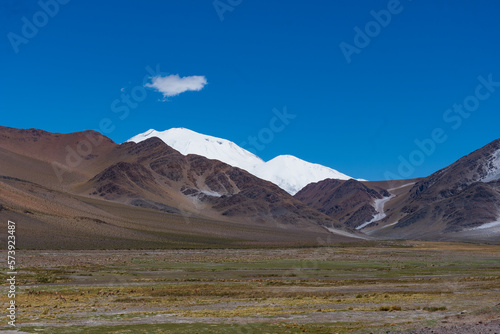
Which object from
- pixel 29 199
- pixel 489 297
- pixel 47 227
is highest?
pixel 29 199

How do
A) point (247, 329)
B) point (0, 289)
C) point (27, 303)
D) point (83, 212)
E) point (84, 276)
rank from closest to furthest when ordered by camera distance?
point (247, 329) → point (27, 303) → point (0, 289) → point (84, 276) → point (83, 212)

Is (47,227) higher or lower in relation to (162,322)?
higher

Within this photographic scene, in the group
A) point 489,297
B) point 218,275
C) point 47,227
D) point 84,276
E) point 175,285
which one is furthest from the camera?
point 47,227

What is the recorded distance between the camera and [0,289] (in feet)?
139

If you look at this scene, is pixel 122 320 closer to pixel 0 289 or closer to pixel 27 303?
pixel 27 303

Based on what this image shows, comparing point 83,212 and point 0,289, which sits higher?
point 83,212

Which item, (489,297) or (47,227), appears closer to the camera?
(489,297)

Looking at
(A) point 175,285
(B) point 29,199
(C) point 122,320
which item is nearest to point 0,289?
(A) point 175,285

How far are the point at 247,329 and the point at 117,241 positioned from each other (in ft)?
396

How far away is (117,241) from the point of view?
14038 centimetres

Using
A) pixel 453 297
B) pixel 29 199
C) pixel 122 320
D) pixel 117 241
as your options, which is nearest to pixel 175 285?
pixel 122 320

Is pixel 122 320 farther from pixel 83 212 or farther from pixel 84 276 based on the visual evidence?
pixel 83 212

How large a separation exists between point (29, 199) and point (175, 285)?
132 m

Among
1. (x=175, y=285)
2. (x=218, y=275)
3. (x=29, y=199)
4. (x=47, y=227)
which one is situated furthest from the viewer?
(x=29, y=199)
